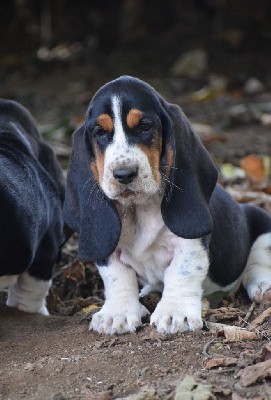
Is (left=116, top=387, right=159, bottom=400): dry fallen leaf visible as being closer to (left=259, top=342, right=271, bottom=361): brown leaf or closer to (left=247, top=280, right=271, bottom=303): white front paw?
(left=259, top=342, right=271, bottom=361): brown leaf

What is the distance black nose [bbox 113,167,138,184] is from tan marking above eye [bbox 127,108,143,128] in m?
0.25

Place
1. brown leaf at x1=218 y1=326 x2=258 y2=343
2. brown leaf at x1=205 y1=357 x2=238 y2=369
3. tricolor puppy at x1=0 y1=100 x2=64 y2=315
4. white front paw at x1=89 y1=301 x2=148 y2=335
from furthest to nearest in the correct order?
tricolor puppy at x1=0 y1=100 x2=64 y2=315 → white front paw at x1=89 y1=301 x2=148 y2=335 → brown leaf at x1=218 y1=326 x2=258 y2=343 → brown leaf at x1=205 y1=357 x2=238 y2=369

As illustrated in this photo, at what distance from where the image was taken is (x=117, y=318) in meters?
5.16

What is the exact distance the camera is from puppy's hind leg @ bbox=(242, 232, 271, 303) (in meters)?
5.95

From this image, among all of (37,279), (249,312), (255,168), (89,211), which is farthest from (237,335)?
(255,168)

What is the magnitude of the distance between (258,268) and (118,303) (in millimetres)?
1236

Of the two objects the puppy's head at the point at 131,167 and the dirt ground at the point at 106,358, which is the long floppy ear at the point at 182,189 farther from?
the dirt ground at the point at 106,358

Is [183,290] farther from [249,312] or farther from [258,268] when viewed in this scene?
[258,268]

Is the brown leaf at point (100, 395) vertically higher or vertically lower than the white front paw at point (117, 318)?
higher

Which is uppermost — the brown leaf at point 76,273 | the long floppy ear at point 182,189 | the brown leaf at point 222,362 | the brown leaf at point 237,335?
the long floppy ear at point 182,189

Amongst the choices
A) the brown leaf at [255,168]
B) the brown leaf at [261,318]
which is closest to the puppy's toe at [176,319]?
the brown leaf at [261,318]

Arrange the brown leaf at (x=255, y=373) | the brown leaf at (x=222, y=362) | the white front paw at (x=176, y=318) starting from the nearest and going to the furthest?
the brown leaf at (x=255, y=373), the brown leaf at (x=222, y=362), the white front paw at (x=176, y=318)

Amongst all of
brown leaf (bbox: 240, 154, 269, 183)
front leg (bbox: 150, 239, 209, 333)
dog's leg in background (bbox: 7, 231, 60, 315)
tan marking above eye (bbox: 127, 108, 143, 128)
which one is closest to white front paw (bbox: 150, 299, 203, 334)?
front leg (bbox: 150, 239, 209, 333)

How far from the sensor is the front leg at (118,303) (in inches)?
202
